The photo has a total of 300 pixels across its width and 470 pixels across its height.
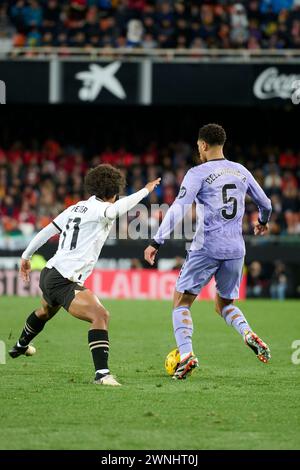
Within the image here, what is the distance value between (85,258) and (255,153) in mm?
20831

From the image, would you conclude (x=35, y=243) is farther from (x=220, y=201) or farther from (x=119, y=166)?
(x=119, y=166)

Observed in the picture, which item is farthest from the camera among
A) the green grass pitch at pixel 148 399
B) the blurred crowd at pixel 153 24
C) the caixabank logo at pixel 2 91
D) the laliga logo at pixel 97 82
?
the blurred crowd at pixel 153 24

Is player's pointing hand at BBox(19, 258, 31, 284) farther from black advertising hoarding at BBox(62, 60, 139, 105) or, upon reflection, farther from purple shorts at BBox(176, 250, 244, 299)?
black advertising hoarding at BBox(62, 60, 139, 105)

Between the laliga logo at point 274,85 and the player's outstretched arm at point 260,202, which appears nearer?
the player's outstretched arm at point 260,202

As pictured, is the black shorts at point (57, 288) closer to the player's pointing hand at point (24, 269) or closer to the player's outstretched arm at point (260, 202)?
the player's pointing hand at point (24, 269)

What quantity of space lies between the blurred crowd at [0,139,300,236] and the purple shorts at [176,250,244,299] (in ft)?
48.0

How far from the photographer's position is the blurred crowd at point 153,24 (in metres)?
26.7

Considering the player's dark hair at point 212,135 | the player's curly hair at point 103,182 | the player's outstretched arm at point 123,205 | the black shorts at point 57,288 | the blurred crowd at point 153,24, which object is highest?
the blurred crowd at point 153,24

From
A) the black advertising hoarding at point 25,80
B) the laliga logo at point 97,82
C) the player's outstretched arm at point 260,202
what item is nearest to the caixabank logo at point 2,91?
the black advertising hoarding at point 25,80

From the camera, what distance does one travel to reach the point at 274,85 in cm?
2597

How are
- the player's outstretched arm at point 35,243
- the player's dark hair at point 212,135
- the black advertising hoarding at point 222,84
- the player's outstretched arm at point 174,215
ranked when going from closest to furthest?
1. the player's outstretched arm at point 174,215
2. the player's outstretched arm at point 35,243
3. the player's dark hair at point 212,135
4. the black advertising hoarding at point 222,84

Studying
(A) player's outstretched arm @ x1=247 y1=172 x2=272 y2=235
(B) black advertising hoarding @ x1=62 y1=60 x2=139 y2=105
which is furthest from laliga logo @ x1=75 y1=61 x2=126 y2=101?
(A) player's outstretched arm @ x1=247 y1=172 x2=272 y2=235

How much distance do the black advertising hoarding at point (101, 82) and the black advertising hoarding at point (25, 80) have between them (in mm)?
577

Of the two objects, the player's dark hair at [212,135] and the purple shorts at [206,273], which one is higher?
the player's dark hair at [212,135]
